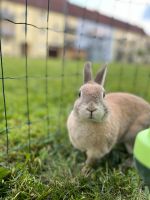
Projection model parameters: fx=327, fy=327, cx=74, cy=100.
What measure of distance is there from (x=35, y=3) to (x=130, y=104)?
5524 millimetres

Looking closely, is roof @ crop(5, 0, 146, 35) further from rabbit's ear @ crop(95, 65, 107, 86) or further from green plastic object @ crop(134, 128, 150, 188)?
green plastic object @ crop(134, 128, 150, 188)

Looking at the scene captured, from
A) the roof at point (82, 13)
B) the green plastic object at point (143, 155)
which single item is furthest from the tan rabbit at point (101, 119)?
the roof at point (82, 13)

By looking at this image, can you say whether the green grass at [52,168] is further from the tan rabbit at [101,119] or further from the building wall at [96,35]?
the building wall at [96,35]

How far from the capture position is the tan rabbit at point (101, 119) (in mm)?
2203

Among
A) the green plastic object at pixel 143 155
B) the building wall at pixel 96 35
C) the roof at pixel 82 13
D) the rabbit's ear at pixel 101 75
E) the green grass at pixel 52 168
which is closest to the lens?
the green plastic object at pixel 143 155

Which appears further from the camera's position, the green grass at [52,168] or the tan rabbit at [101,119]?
the tan rabbit at [101,119]

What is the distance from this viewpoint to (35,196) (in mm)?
1942

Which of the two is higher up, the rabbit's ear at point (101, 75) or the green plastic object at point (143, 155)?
the rabbit's ear at point (101, 75)

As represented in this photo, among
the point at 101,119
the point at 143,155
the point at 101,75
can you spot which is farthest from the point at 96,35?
the point at 143,155

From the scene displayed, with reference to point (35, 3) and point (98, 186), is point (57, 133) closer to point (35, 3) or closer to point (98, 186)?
point (98, 186)

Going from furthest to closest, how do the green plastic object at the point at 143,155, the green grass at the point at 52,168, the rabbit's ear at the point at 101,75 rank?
the rabbit's ear at the point at 101,75
the green grass at the point at 52,168
the green plastic object at the point at 143,155

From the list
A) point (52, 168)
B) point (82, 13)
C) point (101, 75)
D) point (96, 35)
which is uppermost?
point (82, 13)

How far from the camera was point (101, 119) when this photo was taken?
225cm

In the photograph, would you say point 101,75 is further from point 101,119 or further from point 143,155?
point 143,155
